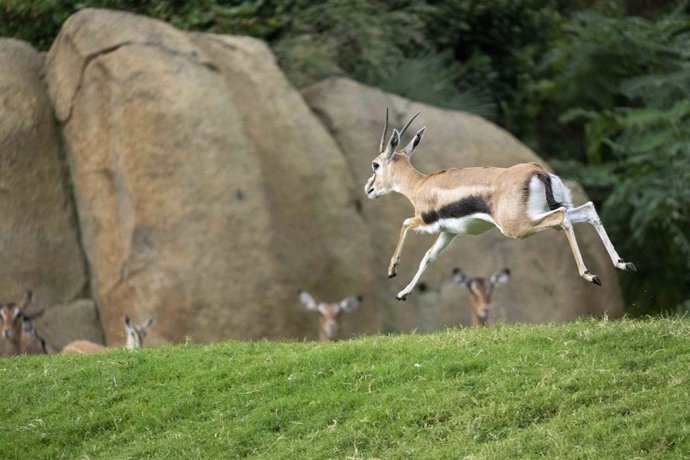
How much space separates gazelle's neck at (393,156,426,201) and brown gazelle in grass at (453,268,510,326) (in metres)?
3.90

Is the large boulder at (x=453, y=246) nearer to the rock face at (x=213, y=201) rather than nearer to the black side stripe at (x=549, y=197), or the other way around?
the rock face at (x=213, y=201)

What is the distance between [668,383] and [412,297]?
26.5 ft

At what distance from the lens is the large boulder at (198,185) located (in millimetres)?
14211

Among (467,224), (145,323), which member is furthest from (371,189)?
(145,323)

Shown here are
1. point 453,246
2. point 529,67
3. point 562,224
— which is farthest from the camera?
point 529,67

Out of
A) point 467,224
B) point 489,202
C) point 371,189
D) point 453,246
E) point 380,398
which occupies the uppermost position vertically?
point 489,202

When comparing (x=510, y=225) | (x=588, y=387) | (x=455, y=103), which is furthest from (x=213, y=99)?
(x=588, y=387)

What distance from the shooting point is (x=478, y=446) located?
7.38m

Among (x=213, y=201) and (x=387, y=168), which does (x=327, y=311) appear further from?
(x=387, y=168)

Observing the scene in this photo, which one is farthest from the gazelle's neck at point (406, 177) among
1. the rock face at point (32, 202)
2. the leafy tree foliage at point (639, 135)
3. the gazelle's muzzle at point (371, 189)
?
the leafy tree foliage at point (639, 135)

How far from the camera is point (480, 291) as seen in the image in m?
14.2

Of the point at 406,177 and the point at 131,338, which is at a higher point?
the point at 406,177

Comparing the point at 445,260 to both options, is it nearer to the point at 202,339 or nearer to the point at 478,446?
the point at 202,339

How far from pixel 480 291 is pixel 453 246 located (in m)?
1.82
